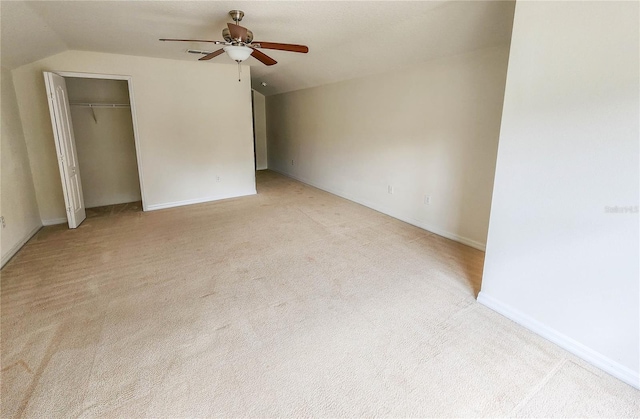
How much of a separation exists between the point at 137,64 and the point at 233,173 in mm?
2118

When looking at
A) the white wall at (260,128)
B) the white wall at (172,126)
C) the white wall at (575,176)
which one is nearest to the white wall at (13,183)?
the white wall at (172,126)

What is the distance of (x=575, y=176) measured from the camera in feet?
5.83

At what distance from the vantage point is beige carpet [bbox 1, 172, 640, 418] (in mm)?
1564

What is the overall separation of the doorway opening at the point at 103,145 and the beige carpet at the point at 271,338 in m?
1.69

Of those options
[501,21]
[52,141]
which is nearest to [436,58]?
[501,21]

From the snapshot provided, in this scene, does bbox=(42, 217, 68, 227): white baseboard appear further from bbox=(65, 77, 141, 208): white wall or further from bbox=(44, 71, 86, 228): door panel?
bbox=(65, 77, 141, 208): white wall

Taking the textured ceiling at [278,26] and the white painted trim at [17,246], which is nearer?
the textured ceiling at [278,26]

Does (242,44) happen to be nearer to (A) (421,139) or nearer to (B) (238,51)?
(B) (238,51)

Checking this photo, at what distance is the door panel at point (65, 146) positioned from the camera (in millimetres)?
3660

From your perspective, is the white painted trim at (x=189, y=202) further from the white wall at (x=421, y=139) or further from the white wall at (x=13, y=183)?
the white wall at (x=421, y=139)

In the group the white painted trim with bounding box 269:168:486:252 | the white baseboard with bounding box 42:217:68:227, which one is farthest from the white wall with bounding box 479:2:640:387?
the white baseboard with bounding box 42:217:68:227

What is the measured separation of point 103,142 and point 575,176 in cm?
605

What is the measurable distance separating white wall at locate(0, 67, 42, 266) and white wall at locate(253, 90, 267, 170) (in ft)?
16.5

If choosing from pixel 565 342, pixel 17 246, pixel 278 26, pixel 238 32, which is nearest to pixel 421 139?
pixel 278 26
